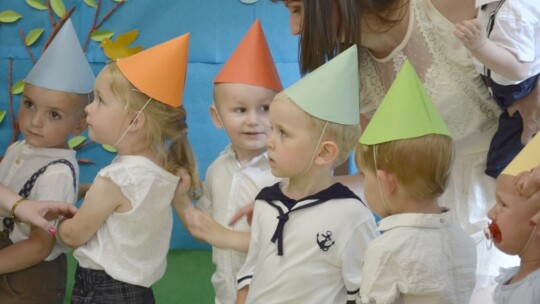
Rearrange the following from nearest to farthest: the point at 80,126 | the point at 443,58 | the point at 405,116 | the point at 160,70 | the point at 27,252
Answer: the point at 405,116
the point at 443,58
the point at 160,70
the point at 27,252
the point at 80,126

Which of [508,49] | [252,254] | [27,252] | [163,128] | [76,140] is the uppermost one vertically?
[508,49]

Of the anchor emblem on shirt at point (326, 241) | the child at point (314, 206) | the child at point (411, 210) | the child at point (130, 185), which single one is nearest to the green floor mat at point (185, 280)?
the child at point (130, 185)

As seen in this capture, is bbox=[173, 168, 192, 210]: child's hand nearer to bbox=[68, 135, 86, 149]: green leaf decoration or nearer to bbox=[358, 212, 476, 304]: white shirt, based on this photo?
bbox=[358, 212, 476, 304]: white shirt

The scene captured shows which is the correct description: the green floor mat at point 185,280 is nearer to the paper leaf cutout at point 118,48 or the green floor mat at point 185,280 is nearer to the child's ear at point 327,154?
the paper leaf cutout at point 118,48

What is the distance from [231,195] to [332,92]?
48 centimetres

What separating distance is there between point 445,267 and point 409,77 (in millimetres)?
469

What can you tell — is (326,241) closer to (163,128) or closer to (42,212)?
(163,128)

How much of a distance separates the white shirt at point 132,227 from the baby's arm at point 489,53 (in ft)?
3.14

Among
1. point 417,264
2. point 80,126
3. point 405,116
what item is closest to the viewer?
→ point 417,264

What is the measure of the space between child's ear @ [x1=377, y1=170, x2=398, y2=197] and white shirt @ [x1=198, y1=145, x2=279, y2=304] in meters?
0.52

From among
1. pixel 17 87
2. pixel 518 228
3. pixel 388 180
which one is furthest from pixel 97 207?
pixel 17 87

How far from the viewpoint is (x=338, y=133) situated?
2264 millimetres

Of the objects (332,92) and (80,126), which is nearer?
(332,92)

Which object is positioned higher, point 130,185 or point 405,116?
point 405,116
